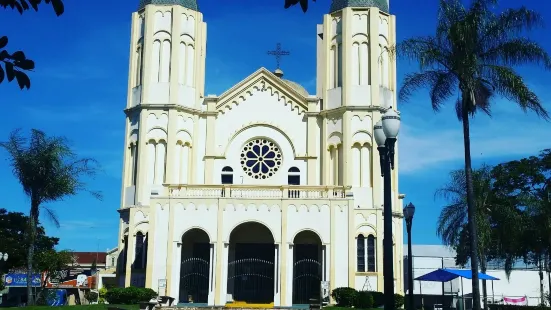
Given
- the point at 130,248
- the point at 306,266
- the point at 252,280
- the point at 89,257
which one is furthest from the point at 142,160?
the point at 89,257

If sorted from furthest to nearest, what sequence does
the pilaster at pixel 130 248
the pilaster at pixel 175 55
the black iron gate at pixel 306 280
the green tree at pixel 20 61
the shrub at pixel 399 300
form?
the pilaster at pixel 175 55 → the pilaster at pixel 130 248 → the black iron gate at pixel 306 280 → the shrub at pixel 399 300 → the green tree at pixel 20 61

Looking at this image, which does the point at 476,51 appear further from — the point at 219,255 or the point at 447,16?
the point at 219,255

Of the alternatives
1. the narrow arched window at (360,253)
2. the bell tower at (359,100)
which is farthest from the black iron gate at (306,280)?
the bell tower at (359,100)

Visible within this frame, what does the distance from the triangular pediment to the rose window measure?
2.61 meters

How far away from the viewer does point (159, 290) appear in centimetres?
3534

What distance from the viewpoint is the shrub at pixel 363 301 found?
32.1 m

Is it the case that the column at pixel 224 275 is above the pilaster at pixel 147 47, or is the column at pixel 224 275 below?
below

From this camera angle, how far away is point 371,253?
127 feet

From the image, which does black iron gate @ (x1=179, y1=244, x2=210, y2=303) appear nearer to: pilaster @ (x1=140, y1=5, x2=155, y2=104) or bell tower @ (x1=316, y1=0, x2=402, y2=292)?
bell tower @ (x1=316, y1=0, x2=402, y2=292)

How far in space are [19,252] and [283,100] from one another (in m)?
28.7

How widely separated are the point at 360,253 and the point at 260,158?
26.5ft

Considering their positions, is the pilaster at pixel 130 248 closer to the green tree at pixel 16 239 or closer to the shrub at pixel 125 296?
the shrub at pixel 125 296

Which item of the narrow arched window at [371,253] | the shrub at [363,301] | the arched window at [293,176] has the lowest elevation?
the shrub at [363,301]

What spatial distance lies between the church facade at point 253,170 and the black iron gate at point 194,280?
58 millimetres
